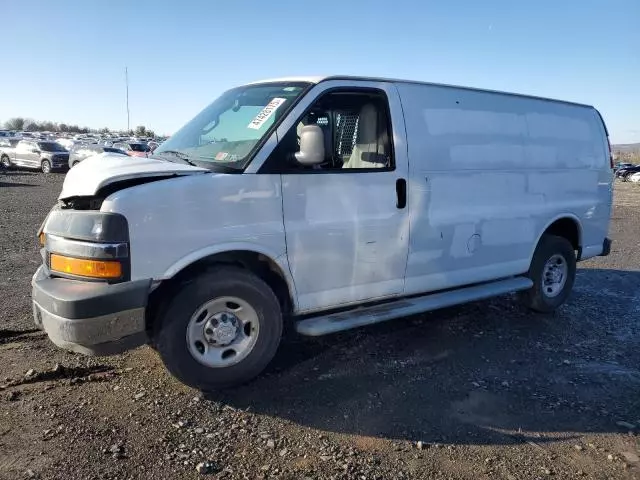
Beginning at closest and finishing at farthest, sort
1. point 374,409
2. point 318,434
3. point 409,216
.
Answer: point 318,434, point 374,409, point 409,216

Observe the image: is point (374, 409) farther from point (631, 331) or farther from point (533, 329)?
point (631, 331)

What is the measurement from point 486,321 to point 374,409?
2447 millimetres

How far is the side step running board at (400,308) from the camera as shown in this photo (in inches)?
156

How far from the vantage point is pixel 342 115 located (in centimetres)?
448

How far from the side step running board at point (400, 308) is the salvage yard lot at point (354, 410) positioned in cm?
41

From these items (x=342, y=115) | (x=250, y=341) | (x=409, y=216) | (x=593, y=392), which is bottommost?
(x=593, y=392)

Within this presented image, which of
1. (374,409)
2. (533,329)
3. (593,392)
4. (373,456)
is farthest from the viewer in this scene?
(533,329)

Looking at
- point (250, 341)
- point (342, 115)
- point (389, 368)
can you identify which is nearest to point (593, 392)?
point (389, 368)

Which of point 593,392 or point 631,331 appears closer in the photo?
point 593,392

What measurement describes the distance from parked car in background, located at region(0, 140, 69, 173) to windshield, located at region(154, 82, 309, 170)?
1109 inches

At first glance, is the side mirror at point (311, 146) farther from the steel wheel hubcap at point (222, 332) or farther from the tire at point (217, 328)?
the steel wheel hubcap at point (222, 332)

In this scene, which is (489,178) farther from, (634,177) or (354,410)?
(634,177)

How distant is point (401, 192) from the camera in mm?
4371

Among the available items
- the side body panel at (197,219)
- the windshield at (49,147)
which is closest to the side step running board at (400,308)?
the side body panel at (197,219)
